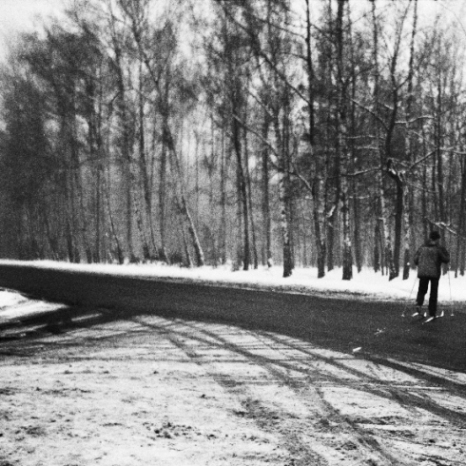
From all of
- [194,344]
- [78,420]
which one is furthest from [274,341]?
[78,420]

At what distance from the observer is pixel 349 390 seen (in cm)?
503

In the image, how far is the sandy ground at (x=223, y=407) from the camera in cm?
354

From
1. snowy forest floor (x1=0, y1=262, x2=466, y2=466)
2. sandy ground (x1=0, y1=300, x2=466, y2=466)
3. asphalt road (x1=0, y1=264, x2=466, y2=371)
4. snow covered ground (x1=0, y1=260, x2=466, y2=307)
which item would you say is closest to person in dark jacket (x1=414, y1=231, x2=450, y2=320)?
asphalt road (x1=0, y1=264, x2=466, y2=371)

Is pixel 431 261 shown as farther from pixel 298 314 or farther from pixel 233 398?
pixel 233 398

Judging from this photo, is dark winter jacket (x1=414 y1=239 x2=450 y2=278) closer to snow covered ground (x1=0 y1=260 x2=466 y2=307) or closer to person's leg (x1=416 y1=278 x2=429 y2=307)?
person's leg (x1=416 y1=278 x2=429 y2=307)

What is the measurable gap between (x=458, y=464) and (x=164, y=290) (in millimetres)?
11810

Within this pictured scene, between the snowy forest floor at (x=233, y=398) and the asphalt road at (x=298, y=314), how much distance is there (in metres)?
0.08

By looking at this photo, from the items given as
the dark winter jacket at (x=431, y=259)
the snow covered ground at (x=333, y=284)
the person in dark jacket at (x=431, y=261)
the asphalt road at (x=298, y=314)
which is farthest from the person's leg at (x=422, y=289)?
the snow covered ground at (x=333, y=284)

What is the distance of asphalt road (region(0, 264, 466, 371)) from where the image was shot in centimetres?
704

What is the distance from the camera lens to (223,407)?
452cm

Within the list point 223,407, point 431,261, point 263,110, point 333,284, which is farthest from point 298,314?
point 263,110

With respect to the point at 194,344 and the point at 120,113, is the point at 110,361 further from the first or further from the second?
the point at 120,113

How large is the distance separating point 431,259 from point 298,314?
329 centimetres

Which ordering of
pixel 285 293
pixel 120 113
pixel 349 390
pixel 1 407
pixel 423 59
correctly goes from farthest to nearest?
pixel 120 113
pixel 423 59
pixel 285 293
pixel 349 390
pixel 1 407
